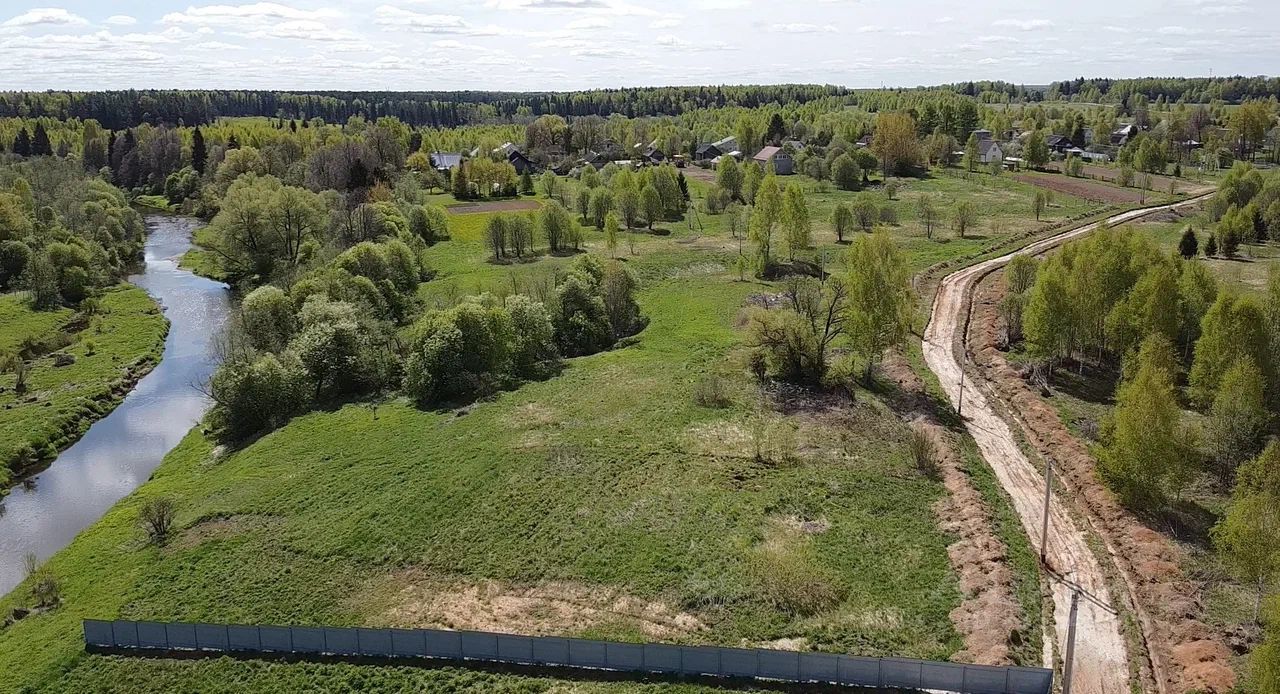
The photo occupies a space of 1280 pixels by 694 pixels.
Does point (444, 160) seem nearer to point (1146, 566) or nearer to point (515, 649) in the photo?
point (515, 649)

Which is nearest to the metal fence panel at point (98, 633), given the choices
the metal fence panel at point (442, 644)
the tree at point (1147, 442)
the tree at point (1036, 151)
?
the metal fence panel at point (442, 644)

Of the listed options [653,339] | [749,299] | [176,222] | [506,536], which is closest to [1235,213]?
[749,299]

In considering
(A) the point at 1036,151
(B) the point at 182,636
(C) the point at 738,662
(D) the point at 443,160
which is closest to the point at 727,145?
(D) the point at 443,160

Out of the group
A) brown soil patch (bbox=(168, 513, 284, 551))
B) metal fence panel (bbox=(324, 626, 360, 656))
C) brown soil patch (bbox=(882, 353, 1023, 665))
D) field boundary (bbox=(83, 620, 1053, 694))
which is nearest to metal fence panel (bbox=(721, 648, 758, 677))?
field boundary (bbox=(83, 620, 1053, 694))

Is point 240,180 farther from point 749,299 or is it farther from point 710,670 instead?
point 710,670

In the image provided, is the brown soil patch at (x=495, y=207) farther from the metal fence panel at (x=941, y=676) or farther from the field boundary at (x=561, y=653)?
the metal fence panel at (x=941, y=676)

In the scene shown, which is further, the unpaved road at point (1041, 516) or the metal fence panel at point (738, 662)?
the unpaved road at point (1041, 516)
